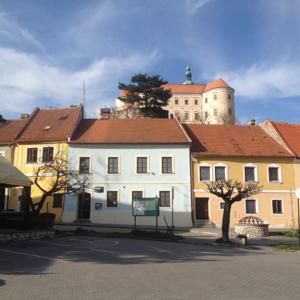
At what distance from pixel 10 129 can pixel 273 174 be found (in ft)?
79.4

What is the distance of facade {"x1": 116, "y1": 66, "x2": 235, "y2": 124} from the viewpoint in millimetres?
116062

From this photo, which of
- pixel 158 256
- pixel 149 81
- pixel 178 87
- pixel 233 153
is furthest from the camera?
pixel 178 87

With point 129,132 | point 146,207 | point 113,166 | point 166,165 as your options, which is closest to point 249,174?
point 166,165

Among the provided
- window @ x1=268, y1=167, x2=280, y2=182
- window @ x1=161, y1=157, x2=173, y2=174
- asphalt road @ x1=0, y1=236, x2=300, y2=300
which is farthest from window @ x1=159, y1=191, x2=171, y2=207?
asphalt road @ x1=0, y1=236, x2=300, y2=300

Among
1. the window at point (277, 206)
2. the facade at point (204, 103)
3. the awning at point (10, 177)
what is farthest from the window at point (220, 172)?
the facade at point (204, 103)

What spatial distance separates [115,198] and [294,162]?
52.6ft

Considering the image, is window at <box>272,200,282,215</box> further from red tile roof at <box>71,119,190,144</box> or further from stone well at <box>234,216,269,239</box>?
red tile roof at <box>71,119,190,144</box>

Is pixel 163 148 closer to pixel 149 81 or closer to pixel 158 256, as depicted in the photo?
pixel 158 256

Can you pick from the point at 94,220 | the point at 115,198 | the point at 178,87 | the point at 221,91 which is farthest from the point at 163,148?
the point at 178,87

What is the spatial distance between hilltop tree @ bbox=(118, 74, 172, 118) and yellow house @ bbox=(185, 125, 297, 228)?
22.7 metres

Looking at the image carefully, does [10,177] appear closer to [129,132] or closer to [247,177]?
[129,132]

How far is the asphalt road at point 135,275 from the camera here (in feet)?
29.0

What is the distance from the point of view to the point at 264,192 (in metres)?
36.1

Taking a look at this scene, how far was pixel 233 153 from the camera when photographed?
36.6m
